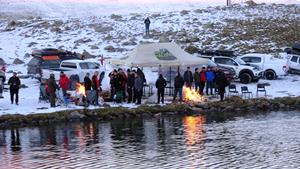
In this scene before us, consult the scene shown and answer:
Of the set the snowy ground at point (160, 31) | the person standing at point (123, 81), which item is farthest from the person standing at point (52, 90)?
the snowy ground at point (160, 31)

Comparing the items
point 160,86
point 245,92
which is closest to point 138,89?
point 160,86

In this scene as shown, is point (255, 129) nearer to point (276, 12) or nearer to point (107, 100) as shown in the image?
point (107, 100)

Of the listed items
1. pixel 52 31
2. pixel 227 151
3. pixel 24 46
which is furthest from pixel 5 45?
pixel 227 151

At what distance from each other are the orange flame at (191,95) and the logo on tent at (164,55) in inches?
77.3

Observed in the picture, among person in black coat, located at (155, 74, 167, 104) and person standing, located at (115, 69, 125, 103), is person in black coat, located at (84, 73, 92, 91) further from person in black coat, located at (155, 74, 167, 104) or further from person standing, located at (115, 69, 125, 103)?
person in black coat, located at (155, 74, 167, 104)

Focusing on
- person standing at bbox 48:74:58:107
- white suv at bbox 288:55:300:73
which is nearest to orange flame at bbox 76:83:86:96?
person standing at bbox 48:74:58:107

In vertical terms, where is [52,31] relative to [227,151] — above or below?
above

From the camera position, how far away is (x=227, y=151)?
66.6ft

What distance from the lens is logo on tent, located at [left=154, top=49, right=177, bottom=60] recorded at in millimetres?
35938

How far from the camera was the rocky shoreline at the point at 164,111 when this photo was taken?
28.1m

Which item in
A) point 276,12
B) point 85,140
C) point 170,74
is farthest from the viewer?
point 276,12

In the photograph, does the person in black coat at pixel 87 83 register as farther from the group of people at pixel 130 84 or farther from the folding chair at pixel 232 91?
the folding chair at pixel 232 91

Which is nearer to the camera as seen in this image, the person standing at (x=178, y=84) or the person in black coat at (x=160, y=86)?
the person in black coat at (x=160, y=86)

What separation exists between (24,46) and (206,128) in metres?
37.7
